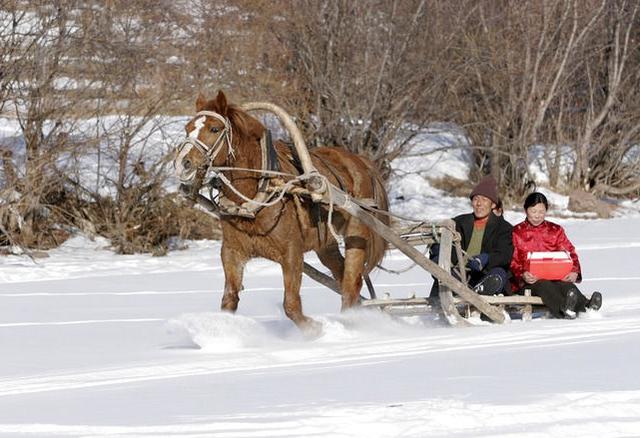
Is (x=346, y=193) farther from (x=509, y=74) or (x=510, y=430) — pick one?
(x=509, y=74)

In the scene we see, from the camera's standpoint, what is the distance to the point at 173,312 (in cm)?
1117

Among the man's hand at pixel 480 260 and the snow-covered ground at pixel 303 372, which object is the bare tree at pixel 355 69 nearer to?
the snow-covered ground at pixel 303 372

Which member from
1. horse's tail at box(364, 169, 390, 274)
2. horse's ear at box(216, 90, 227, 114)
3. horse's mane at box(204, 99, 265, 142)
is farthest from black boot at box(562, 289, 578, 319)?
horse's ear at box(216, 90, 227, 114)

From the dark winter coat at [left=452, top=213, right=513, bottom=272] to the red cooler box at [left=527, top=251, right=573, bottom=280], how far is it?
228mm

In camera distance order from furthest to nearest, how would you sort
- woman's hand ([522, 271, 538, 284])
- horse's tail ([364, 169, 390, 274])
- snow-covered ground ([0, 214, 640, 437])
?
horse's tail ([364, 169, 390, 274]), woman's hand ([522, 271, 538, 284]), snow-covered ground ([0, 214, 640, 437])

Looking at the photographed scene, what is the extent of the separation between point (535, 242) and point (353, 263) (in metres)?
1.41

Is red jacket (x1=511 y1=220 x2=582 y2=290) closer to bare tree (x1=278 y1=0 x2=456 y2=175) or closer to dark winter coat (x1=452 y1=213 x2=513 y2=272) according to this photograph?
dark winter coat (x1=452 y1=213 x2=513 y2=272)

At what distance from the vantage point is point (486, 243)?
9.18 m

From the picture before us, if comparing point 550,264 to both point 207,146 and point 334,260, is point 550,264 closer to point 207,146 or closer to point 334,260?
point 334,260

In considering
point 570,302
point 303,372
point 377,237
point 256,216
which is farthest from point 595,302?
point 303,372

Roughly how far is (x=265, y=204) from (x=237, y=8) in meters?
12.1

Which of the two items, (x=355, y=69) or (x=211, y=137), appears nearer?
(x=211, y=137)

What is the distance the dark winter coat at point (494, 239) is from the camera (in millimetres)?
9055

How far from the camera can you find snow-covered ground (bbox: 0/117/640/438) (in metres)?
5.44
